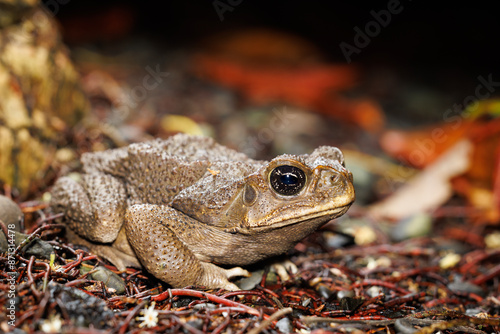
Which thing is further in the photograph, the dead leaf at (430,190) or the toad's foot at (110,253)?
the dead leaf at (430,190)

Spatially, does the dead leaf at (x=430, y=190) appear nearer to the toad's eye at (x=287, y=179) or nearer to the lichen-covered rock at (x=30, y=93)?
the toad's eye at (x=287, y=179)

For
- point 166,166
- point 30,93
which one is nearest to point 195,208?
point 166,166

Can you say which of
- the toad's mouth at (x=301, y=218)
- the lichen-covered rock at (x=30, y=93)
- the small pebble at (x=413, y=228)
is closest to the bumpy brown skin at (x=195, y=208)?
the toad's mouth at (x=301, y=218)

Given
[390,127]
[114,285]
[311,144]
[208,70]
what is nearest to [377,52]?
[390,127]

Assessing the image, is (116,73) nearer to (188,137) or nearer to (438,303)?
(188,137)

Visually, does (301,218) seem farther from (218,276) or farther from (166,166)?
(166,166)

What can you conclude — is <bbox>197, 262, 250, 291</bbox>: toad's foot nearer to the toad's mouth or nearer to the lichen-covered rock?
the toad's mouth

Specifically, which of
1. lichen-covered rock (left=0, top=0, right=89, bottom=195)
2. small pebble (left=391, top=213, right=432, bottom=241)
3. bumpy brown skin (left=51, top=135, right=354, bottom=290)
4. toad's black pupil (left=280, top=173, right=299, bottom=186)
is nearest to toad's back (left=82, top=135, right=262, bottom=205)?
bumpy brown skin (left=51, top=135, right=354, bottom=290)
